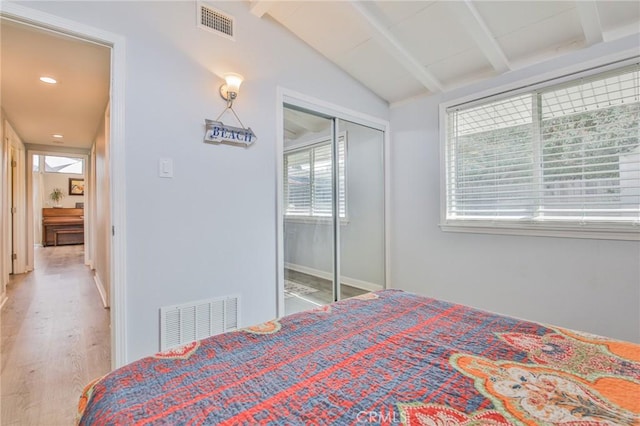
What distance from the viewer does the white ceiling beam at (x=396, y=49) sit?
7.33 ft

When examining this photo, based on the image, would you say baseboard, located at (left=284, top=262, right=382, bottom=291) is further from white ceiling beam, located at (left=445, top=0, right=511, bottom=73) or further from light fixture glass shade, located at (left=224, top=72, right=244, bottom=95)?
white ceiling beam, located at (left=445, top=0, right=511, bottom=73)

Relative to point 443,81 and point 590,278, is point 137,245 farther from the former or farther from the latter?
point 590,278

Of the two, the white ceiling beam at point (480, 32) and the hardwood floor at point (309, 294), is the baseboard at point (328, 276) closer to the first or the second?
the hardwood floor at point (309, 294)

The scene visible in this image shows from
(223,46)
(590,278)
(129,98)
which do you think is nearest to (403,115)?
(223,46)

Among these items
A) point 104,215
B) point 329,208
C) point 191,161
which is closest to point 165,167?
point 191,161

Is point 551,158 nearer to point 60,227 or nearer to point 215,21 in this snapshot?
point 215,21

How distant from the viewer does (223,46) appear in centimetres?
221

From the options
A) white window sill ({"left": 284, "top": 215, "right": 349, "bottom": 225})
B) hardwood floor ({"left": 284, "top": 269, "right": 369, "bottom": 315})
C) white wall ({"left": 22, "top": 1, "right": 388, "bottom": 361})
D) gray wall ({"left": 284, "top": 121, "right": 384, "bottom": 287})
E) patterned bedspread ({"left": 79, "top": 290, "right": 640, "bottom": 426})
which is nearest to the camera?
patterned bedspread ({"left": 79, "top": 290, "right": 640, "bottom": 426})

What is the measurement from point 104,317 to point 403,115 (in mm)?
3743

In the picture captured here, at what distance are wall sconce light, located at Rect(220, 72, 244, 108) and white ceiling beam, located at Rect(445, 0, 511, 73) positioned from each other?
151 cm

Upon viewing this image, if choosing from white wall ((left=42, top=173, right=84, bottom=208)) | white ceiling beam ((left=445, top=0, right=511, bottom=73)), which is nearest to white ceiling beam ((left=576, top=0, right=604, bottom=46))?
white ceiling beam ((left=445, top=0, right=511, bottom=73))

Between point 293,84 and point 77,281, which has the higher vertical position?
point 293,84

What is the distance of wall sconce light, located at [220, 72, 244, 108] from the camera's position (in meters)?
2.14

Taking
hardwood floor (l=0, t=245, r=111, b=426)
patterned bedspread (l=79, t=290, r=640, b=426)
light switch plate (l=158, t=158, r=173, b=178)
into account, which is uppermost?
light switch plate (l=158, t=158, r=173, b=178)
